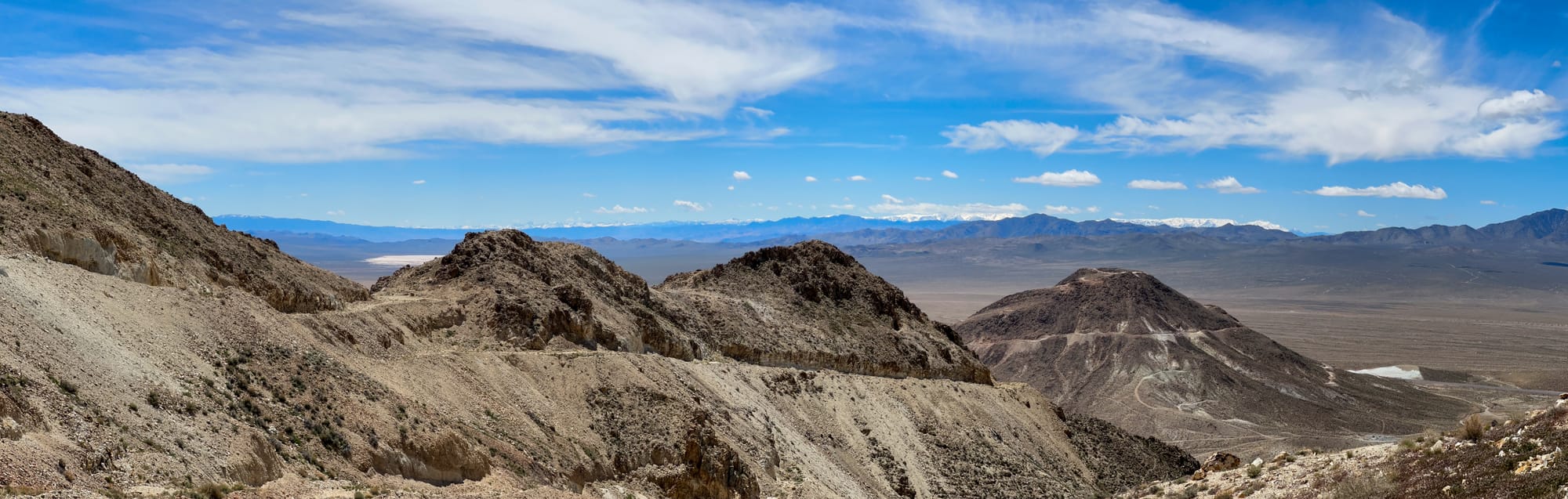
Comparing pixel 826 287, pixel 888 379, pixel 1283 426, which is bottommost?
pixel 1283 426

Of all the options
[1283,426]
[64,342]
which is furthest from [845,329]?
[1283,426]

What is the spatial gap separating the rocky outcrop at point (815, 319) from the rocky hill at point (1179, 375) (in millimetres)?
24707

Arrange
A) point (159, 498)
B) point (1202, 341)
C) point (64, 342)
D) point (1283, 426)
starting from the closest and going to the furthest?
point (159, 498), point (64, 342), point (1283, 426), point (1202, 341)

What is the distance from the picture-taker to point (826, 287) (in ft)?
173

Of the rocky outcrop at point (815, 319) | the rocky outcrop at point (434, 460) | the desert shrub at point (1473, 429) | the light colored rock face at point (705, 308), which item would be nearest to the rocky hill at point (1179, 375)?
the rocky outcrop at point (815, 319)

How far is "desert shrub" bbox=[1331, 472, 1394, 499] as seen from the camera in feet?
54.6

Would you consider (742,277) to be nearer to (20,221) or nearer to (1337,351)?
(20,221)

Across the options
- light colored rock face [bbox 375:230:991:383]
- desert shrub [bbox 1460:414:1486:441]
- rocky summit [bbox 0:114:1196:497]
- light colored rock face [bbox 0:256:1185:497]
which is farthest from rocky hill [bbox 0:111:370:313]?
desert shrub [bbox 1460:414:1486:441]

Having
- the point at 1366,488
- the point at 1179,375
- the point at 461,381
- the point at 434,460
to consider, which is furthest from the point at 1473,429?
the point at 1179,375

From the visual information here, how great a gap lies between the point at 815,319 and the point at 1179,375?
44064 mm

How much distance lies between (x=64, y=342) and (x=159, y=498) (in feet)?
17.0

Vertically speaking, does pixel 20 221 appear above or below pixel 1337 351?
above

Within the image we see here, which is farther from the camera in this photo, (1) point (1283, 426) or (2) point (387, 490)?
(1) point (1283, 426)

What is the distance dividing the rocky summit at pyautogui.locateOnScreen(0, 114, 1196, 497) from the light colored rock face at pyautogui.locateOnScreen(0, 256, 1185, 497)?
0.07 metres
